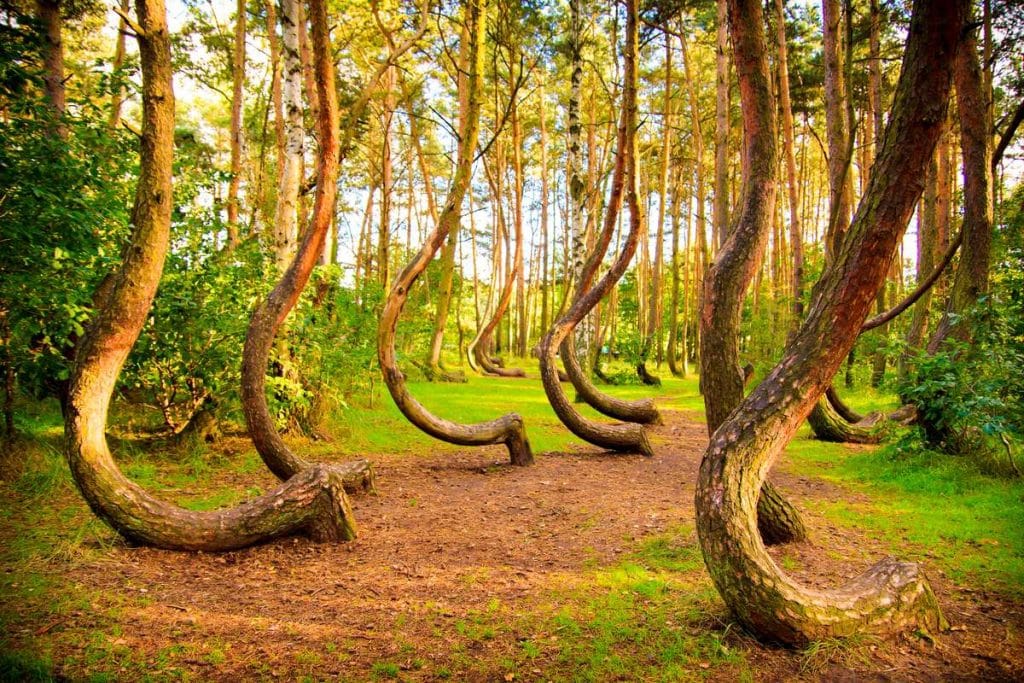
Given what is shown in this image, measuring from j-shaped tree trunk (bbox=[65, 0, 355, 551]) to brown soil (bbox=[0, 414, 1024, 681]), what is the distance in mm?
199

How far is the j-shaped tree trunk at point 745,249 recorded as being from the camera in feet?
13.1

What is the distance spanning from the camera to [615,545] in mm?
4613

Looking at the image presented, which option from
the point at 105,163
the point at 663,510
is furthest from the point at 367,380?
the point at 663,510

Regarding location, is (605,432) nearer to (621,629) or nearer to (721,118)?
(621,629)

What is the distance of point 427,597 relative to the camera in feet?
12.2

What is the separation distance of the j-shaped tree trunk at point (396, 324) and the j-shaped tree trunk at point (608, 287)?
3.43ft

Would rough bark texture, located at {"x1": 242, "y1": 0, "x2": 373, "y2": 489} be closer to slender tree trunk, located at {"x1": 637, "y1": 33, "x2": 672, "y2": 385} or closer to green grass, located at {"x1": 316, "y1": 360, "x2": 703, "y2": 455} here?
green grass, located at {"x1": 316, "y1": 360, "x2": 703, "y2": 455}

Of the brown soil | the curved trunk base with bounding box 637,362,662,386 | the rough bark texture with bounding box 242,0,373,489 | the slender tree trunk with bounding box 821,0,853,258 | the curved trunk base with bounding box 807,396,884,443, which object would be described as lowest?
the brown soil

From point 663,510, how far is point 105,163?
262 inches

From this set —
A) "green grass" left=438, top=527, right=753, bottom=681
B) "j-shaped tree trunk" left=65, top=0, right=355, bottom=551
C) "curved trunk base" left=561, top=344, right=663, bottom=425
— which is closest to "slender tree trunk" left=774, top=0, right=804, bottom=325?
"curved trunk base" left=561, top=344, right=663, bottom=425

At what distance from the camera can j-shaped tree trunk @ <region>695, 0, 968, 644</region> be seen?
283 centimetres

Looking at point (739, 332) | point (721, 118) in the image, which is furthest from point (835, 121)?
point (739, 332)

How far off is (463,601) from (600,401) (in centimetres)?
645

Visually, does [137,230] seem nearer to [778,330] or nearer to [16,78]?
[16,78]
